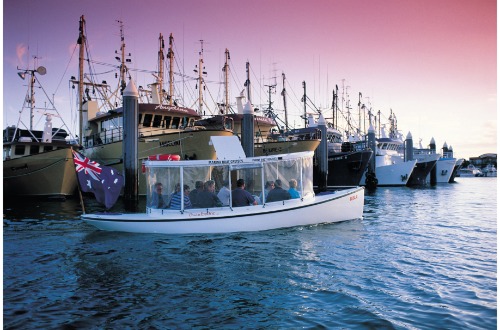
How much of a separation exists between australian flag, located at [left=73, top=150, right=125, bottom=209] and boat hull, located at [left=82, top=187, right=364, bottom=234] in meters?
0.63

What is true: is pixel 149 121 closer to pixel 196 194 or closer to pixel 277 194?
pixel 196 194

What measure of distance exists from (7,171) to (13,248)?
47.3ft

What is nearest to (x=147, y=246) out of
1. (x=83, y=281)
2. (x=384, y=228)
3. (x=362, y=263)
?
(x=83, y=281)

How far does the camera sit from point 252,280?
24.9 feet

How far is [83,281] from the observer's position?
24.7ft

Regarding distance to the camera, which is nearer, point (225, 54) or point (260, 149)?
point (260, 149)

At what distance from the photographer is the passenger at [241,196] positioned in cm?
1212

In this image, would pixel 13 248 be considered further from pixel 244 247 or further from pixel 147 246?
pixel 244 247

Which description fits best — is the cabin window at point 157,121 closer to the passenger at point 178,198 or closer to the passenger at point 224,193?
the passenger at point 178,198

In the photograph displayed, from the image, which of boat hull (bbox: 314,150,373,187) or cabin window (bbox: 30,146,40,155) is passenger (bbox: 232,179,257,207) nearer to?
cabin window (bbox: 30,146,40,155)

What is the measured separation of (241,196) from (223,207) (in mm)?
616

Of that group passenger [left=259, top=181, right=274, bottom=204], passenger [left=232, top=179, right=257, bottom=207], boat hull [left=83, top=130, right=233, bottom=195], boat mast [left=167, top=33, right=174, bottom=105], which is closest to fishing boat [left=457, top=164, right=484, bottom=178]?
boat mast [left=167, top=33, right=174, bottom=105]

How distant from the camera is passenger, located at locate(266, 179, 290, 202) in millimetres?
12446

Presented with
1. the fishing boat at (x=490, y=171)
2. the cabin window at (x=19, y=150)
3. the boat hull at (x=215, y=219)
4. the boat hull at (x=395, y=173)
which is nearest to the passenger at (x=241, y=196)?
the boat hull at (x=215, y=219)
